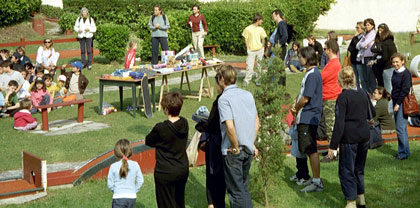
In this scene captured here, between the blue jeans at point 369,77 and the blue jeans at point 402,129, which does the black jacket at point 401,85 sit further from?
the blue jeans at point 369,77

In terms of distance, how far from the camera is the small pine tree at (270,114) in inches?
284

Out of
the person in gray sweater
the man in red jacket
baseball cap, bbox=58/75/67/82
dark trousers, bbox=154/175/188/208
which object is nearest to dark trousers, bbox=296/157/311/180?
the man in red jacket

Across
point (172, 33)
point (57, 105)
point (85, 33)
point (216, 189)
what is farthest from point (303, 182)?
point (172, 33)

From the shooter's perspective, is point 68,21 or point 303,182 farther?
point 68,21

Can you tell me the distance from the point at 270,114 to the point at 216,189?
3.41ft

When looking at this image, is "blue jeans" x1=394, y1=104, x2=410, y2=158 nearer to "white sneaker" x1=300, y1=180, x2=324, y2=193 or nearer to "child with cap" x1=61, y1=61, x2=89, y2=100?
"white sneaker" x1=300, y1=180, x2=324, y2=193

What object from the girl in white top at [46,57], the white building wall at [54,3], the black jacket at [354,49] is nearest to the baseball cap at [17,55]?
the girl in white top at [46,57]

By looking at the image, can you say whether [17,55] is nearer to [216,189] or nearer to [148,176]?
[148,176]

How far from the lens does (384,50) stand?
13656mm

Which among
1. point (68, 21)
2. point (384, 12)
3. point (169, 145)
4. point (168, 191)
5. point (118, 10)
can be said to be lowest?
point (168, 191)

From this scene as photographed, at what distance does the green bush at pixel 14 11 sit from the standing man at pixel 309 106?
2326cm

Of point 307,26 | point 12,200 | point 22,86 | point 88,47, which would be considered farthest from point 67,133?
point 307,26

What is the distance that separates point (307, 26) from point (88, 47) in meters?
10.8

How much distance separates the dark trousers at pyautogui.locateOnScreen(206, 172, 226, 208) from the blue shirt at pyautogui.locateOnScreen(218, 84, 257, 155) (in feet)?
2.11
